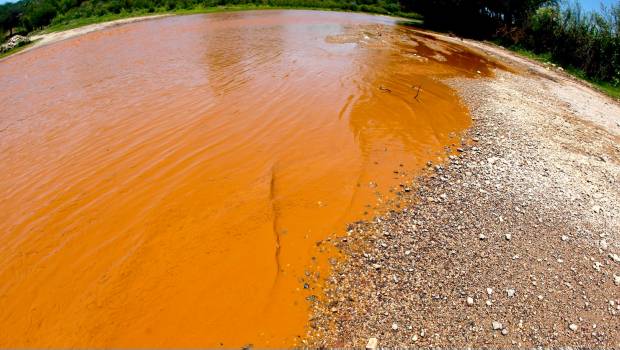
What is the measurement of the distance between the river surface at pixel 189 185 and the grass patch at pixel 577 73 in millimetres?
9087

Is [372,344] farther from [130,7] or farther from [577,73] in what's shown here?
[130,7]

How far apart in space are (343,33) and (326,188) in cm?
2436

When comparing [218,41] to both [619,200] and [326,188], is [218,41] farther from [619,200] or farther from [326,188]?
[619,200]

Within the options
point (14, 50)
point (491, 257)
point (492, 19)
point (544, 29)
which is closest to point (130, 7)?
point (14, 50)

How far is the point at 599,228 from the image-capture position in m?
7.52

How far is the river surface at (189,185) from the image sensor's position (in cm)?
559

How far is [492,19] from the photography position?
116 feet

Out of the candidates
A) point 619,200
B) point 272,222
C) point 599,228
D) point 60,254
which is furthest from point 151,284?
point 619,200

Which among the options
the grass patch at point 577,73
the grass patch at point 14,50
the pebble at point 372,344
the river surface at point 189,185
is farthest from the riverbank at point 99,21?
the pebble at point 372,344

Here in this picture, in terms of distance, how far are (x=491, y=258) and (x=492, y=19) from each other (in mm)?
36920

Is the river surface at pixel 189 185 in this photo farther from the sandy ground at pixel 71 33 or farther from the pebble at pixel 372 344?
the sandy ground at pixel 71 33

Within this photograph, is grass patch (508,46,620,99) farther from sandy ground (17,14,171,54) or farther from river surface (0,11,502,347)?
sandy ground (17,14,171,54)

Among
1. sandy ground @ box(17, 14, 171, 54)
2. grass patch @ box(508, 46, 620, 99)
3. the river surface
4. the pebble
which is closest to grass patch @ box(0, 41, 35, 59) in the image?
sandy ground @ box(17, 14, 171, 54)

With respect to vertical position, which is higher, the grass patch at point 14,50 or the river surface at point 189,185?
the river surface at point 189,185
